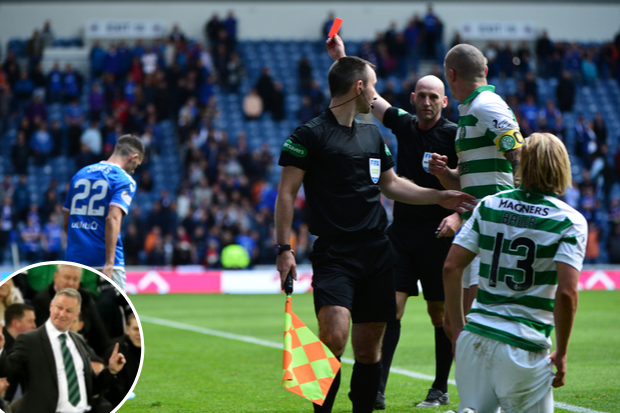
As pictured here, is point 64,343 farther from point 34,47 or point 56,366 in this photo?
point 34,47

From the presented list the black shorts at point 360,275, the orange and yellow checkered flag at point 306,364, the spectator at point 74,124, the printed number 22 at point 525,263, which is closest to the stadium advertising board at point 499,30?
the spectator at point 74,124

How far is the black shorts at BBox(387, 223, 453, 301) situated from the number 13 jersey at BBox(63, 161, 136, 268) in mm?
2574

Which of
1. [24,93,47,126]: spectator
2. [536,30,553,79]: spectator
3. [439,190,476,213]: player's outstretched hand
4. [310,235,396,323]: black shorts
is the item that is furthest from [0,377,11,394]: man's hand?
[536,30,553,79]: spectator

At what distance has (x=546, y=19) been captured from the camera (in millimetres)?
31219

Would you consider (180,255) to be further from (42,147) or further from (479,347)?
(479,347)

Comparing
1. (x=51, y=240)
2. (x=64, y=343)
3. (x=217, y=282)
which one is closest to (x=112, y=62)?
(x=51, y=240)

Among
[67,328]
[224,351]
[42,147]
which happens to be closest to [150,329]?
[224,351]

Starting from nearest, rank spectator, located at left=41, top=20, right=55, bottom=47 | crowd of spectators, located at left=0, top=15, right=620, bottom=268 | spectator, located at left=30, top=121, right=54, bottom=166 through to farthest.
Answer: crowd of spectators, located at left=0, top=15, right=620, bottom=268
spectator, located at left=30, top=121, right=54, bottom=166
spectator, located at left=41, top=20, right=55, bottom=47

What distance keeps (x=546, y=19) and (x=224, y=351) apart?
25.9 metres

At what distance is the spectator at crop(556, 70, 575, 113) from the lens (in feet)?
88.4

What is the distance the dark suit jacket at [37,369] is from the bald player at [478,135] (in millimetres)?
2477

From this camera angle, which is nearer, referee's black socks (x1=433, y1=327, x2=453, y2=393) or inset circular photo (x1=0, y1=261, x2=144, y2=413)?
inset circular photo (x1=0, y1=261, x2=144, y2=413)

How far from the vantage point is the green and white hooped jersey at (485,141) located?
471cm

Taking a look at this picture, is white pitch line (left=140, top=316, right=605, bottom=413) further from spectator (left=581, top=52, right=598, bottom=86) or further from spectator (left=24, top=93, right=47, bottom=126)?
spectator (left=581, top=52, right=598, bottom=86)
